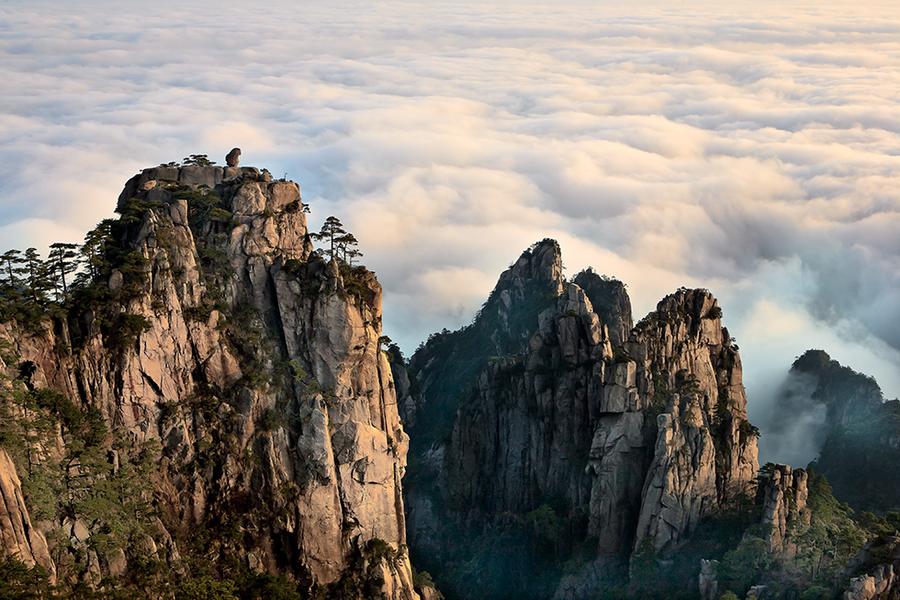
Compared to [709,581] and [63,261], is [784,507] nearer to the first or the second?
[709,581]

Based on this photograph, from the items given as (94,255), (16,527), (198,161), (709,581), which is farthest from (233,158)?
(709,581)

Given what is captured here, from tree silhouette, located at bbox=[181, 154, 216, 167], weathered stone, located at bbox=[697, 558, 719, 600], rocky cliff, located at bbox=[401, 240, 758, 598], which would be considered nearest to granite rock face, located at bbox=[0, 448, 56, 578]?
tree silhouette, located at bbox=[181, 154, 216, 167]

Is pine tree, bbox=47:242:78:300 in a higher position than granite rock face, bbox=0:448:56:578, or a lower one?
higher

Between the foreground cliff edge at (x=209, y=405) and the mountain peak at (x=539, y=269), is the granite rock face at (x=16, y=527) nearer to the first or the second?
the foreground cliff edge at (x=209, y=405)

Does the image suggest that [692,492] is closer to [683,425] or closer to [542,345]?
[683,425]

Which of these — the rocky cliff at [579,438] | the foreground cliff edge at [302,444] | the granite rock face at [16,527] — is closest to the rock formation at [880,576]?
the foreground cliff edge at [302,444]

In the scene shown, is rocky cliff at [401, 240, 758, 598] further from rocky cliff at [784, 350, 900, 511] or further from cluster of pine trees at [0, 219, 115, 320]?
cluster of pine trees at [0, 219, 115, 320]

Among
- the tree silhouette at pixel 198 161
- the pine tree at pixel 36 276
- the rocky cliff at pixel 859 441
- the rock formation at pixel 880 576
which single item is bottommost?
the rock formation at pixel 880 576
